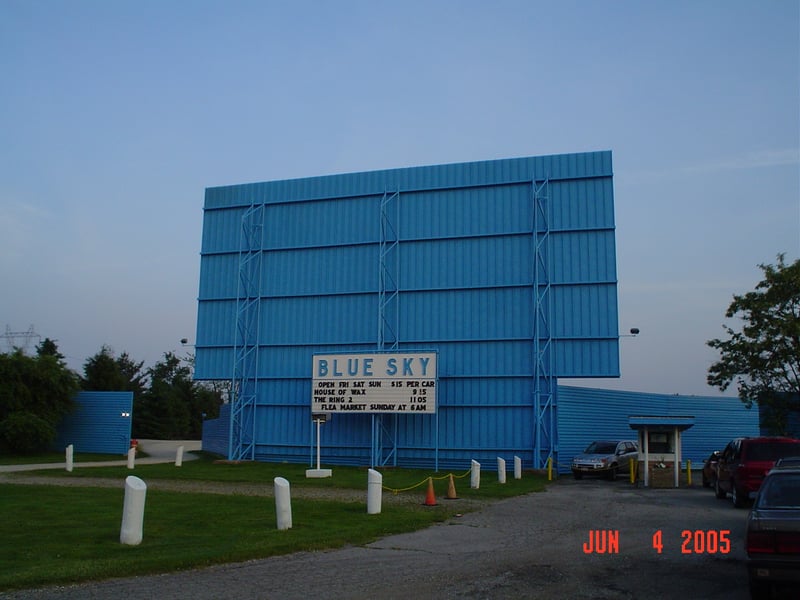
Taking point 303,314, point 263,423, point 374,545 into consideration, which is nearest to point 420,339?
point 303,314

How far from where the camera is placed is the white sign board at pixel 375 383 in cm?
3378

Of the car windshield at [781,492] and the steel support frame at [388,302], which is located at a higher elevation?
the steel support frame at [388,302]

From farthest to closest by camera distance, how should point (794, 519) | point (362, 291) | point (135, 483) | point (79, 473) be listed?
point (362, 291) → point (79, 473) → point (135, 483) → point (794, 519)

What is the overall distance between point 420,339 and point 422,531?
2107 centimetres

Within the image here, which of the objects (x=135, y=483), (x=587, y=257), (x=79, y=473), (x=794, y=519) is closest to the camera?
(x=794, y=519)

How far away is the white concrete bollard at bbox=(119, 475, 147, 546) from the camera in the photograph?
41.9 feet

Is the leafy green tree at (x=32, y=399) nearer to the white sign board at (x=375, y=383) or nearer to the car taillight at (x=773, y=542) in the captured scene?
the white sign board at (x=375, y=383)

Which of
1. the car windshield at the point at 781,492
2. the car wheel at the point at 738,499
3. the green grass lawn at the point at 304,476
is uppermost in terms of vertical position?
the car windshield at the point at 781,492

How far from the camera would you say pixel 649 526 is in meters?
15.9

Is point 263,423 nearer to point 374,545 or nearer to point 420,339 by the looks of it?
point 420,339

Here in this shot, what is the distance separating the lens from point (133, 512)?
1298cm

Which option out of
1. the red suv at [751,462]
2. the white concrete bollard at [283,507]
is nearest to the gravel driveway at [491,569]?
the white concrete bollard at [283,507]
